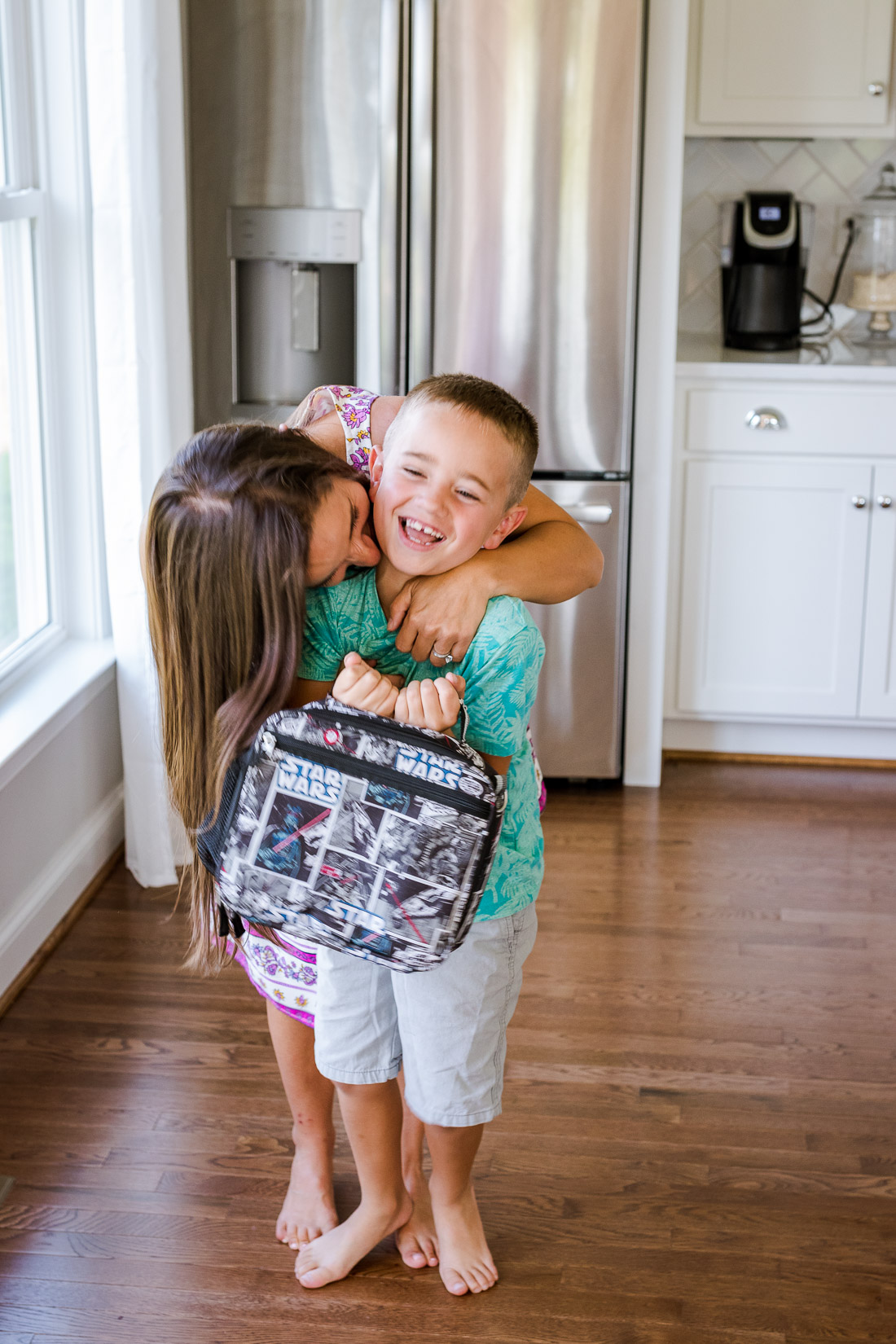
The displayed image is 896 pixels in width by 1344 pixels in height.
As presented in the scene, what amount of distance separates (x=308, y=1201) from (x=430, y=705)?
844mm

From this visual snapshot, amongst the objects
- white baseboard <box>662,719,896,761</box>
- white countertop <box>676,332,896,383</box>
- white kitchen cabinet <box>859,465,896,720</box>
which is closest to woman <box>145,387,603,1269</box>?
white countertop <box>676,332,896,383</box>

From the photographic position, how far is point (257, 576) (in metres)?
1.19

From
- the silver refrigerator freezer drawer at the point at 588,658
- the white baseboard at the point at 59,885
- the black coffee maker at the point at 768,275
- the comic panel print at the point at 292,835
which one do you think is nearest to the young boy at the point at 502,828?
the comic panel print at the point at 292,835

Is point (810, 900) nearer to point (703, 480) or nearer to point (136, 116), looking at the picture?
point (703, 480)

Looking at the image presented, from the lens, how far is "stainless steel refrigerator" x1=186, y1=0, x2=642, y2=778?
2705mm

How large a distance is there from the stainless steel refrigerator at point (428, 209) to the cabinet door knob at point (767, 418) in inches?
12.7

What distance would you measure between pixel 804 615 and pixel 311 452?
84.4 inches

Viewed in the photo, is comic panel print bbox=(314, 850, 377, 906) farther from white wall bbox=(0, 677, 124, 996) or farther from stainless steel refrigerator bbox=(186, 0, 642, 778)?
stainless steel refrigerator bbox=(186, 0, 642, 778)

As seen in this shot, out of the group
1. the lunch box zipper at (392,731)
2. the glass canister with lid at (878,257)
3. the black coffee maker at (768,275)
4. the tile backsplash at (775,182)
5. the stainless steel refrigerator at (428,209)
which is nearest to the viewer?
the lunch box zipper at (392,731)

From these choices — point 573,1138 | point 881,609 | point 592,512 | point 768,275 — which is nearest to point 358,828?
point 573,1138

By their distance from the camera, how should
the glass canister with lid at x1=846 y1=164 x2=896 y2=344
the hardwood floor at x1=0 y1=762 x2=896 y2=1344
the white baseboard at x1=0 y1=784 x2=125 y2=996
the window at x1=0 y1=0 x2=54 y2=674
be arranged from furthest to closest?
the glass canister with lid at x1=846 y1=164 x2=896 y2=344 → the window at x1=0 y1=0 x2=54 y2=674 → the white baseboard at x1=0 y1=784 x2=125 y2=996 → the hardwood floor at x1=0 y1=762 x2=896 y2=1344

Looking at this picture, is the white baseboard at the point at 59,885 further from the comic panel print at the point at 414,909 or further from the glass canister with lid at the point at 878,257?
the glass canister with lid at the point at 878,257

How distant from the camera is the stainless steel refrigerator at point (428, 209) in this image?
2705mm

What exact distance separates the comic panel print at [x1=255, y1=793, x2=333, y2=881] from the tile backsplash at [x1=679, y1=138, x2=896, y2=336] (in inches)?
104
